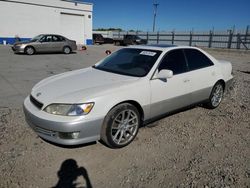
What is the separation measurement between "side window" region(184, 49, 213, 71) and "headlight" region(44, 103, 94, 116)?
2.35m

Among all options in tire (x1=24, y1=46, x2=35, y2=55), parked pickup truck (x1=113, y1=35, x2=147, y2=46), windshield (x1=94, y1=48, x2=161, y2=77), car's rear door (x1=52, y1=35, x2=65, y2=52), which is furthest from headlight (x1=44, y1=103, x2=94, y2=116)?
parked pickup truck (x1=113, y1=35, x2=147, y2=46)

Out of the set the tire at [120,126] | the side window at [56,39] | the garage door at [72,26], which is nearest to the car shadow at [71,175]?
the tire at [120,126]

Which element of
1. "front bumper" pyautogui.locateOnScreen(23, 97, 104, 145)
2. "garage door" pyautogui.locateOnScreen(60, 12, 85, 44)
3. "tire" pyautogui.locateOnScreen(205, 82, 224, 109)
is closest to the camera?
"front bumper" pyautogui.locateOnScreen(23, 97, 104, 145)

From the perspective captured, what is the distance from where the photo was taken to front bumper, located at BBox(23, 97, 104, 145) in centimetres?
304

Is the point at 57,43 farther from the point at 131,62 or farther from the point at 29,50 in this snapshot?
the point at 131,62

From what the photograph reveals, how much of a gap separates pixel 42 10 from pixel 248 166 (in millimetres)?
27238

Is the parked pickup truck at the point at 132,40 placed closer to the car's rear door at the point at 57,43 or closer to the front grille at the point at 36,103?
the car's rear door at the point at 57,43

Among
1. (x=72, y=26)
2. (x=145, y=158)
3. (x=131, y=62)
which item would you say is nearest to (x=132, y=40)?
(x=72, y=26)

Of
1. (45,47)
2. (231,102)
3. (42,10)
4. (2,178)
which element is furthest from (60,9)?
(2,178)

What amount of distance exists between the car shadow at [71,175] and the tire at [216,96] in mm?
3323

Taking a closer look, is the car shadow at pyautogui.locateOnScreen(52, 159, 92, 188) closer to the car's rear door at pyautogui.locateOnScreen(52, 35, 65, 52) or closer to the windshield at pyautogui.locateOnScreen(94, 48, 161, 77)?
the windshield at pyautogui.locateOnScreen(94, 48, 161, 77)

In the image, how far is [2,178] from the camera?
277 centimetres

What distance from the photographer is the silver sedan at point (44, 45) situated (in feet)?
51.6

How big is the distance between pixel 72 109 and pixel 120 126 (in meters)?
0.80
